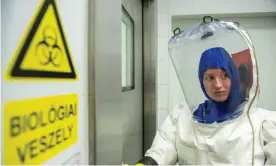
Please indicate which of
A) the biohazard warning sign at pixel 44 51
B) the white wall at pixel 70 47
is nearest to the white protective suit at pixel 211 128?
the white wall at pixel 70 47

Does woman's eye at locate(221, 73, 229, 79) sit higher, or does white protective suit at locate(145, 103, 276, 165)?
woman's eye at locate(221, 73, 229, 79)

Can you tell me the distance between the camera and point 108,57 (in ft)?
1.93

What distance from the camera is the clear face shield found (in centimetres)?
112

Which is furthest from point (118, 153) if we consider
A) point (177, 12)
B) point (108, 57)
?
point (177, 12)

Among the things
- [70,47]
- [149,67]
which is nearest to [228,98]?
[149,67]

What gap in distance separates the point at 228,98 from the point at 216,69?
16cm

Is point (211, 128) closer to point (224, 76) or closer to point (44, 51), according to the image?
point (224, 76)

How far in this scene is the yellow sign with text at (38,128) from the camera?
1.05 ft

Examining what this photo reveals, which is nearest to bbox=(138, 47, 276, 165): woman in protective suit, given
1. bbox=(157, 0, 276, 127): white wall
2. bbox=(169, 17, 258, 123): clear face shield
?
bbox=(169, 17, 258, 123): clear face shield

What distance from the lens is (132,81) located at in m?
1.52

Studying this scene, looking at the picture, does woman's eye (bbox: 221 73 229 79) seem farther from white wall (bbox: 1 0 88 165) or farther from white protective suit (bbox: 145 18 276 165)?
white wall (bbox: 1 0 88 165)

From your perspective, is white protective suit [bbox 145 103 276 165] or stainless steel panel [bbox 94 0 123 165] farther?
white protective suit [bbox 145 103 276 165]

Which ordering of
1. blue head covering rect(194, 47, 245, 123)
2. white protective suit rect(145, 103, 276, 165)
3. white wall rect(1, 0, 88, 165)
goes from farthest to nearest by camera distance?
blue head covering rect(194, 47, 245, 123) → white protective suit rect(145, 103, 276, 165) → white wall rect(1, 0, 88, 165)

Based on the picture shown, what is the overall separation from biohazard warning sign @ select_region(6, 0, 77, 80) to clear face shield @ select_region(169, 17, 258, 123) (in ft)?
2.85
